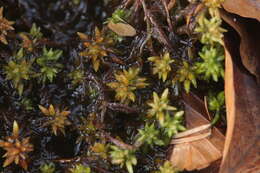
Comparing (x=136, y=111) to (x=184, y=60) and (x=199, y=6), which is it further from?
(x=199, y=6)


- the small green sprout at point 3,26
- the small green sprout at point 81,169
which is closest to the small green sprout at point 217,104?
the small green sprout at point 81,169

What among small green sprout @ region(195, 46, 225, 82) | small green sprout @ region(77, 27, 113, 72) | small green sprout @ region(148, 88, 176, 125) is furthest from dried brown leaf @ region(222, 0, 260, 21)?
small green sprout @ region(77, 27, 113, 72)

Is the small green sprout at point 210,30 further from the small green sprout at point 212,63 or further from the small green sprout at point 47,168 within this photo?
the small green sprout at point 47,168

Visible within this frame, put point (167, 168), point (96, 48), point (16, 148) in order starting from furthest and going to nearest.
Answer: point (96, 48), point (167, 168), point (16, 148)

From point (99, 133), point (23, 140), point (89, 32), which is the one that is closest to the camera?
point (23, 140)

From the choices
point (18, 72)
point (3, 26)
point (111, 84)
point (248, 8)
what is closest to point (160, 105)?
point (111, 84)

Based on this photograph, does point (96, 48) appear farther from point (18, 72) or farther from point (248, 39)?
point (248, 39)

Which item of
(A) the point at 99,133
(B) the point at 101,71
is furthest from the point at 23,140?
(B) the point at 101,71
